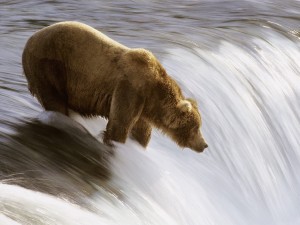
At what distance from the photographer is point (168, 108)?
4711 millimetres

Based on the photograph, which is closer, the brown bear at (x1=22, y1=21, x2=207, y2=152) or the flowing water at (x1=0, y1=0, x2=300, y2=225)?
the flowing water at (x1=0, y1=0, x2=300, y2=225)

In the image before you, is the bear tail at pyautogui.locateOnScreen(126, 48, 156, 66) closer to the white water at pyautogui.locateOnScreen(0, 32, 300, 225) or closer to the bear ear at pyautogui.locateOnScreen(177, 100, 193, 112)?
the bear ear at pyautogui.locateOnScreen(177, 100, 193, 112)

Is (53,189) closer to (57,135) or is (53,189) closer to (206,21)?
(57,135)

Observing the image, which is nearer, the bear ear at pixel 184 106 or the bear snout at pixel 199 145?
the bear ear at pixel 184 106

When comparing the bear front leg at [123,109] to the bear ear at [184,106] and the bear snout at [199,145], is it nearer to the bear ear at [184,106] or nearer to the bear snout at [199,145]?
the bear ear at [184,106]

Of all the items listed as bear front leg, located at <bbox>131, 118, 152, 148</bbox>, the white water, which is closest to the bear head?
bear front leg, located at <bbox>131, 118, 152, 148</bbox>

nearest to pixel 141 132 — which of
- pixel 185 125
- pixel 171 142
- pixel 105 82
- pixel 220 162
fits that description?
pixel 185 125

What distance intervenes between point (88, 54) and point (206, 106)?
71.9 inches

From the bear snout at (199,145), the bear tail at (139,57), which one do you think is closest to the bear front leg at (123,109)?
the bear tail at (139,57)

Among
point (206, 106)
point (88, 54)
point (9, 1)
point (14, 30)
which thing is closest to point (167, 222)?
point (88, 54)

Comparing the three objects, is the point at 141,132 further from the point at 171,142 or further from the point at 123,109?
the point at 171,142

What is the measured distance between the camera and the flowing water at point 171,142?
4.21 metres

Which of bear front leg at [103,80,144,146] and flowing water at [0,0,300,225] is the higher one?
bear front leg at [103,80,144,146]

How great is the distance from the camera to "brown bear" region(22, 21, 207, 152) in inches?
180
